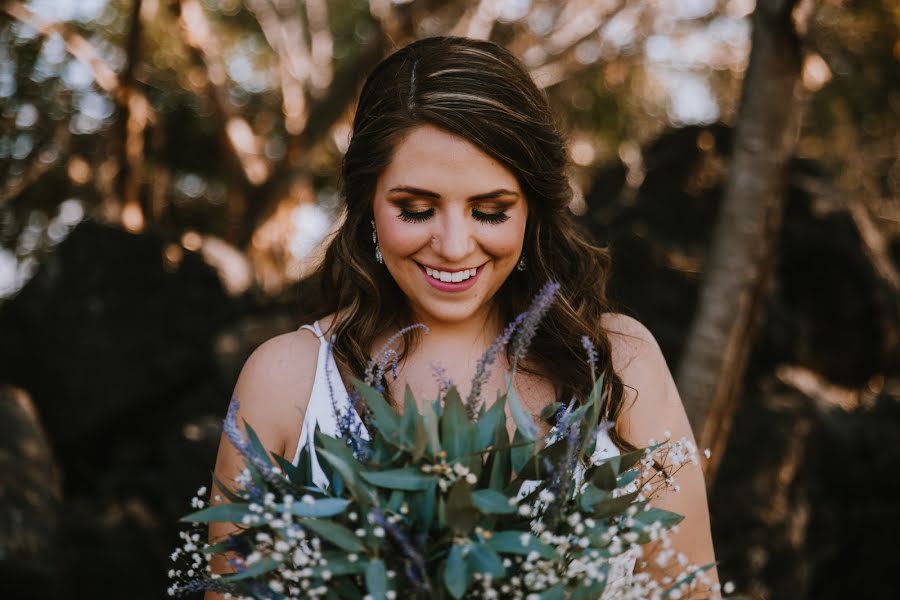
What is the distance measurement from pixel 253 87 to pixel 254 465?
13.4 meters

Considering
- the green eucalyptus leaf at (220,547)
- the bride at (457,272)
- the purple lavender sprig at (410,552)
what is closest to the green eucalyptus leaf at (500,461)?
the purple lavender sprig at (410,552)

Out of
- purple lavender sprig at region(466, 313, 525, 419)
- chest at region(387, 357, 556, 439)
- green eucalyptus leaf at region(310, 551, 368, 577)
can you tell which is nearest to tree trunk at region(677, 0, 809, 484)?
chest at region(387, 357, 556, 439)

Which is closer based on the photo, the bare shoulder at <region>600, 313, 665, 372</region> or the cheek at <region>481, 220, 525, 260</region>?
the cheek at <region>481, 220, 525, 260</region>

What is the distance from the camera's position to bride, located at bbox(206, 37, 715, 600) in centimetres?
273

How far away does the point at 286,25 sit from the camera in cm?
1276

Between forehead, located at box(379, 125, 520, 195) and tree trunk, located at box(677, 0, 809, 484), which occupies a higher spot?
tree trunk, located at box(677, 0, 809, 484)

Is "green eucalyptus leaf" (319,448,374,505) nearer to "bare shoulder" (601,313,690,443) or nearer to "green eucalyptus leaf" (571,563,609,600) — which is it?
"green eucalyptus leaf" (571,563,609,600)

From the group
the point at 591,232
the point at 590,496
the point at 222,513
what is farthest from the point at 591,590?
the point at 591,232

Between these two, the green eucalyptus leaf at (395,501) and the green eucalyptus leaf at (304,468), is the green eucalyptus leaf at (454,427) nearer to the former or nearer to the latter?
the green eucalyptus leaf at (395,501)

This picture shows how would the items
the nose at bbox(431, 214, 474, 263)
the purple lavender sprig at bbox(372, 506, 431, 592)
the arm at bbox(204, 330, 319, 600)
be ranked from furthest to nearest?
the arm at bbox(204, 330, 319, 600) → the nose at bbox(431, 214, 474, 263) → the purple lavender sprig at bbox(372, 506, 431, 592)

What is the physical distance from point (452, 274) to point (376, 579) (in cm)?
113

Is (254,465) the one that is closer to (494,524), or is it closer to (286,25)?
(494,524)

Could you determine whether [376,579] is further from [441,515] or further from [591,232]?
[591,232]

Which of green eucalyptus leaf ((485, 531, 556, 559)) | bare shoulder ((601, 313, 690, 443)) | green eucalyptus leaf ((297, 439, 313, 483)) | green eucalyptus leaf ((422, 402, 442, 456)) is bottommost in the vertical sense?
green eucalyptus leaf ((485, 531, 556, 559))
